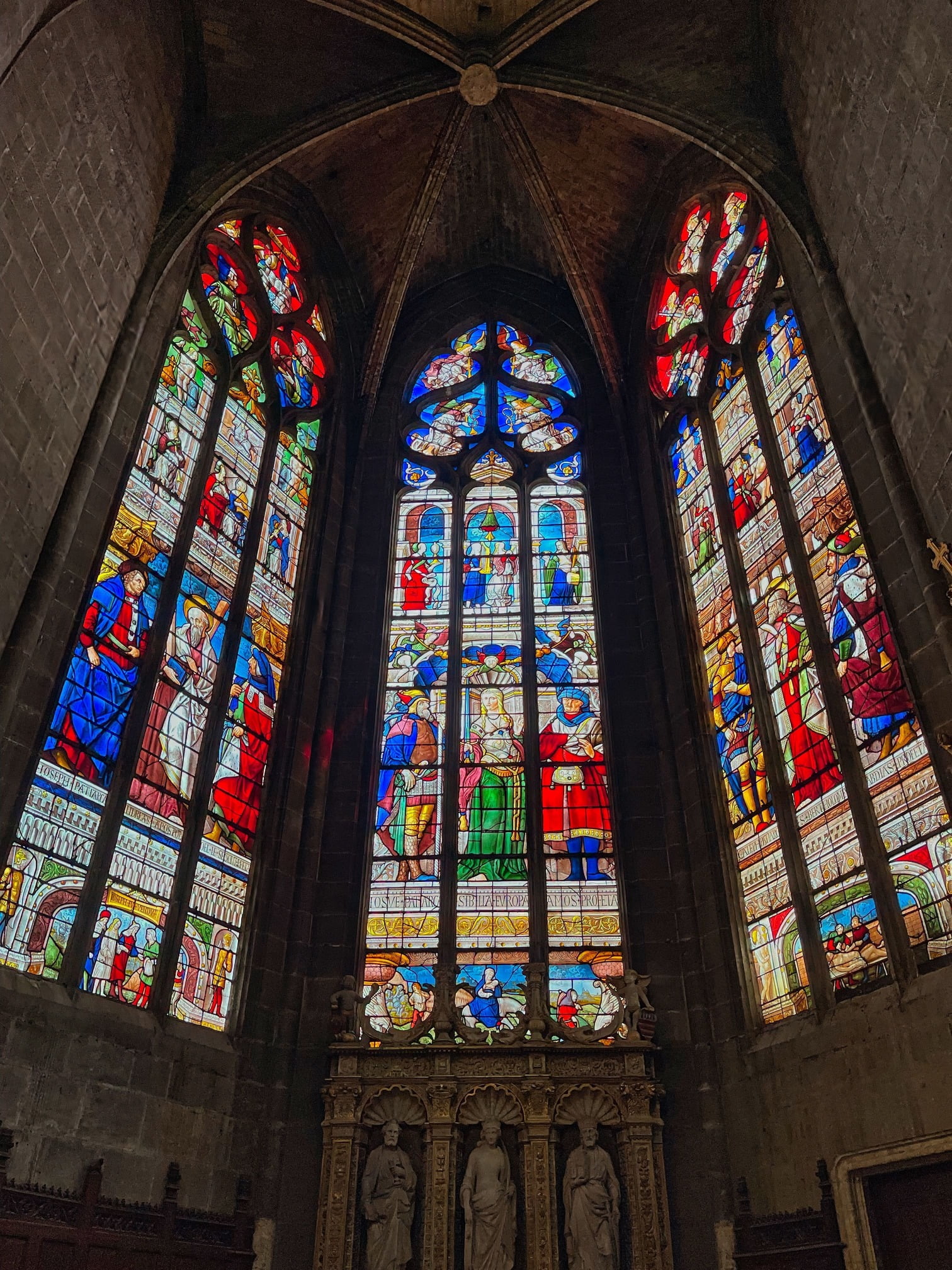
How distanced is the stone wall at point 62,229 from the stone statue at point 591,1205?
5.99m

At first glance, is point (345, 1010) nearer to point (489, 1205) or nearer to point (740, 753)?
point (489, 1205)

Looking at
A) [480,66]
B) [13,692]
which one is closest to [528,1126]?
[13,692]

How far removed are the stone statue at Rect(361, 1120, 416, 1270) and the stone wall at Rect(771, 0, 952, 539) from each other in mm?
6413

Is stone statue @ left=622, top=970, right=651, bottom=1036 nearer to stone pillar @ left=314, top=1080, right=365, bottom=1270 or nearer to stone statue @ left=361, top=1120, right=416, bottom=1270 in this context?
stone statue @ left=361, top=1120, right=416, bottom=1270

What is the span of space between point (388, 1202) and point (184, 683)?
476 centimetres

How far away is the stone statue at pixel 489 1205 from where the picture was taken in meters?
8.41

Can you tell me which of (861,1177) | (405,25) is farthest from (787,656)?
(405,25)

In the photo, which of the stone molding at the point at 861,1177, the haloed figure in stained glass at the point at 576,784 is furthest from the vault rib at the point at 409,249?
the stone molding at the point at 861,1177

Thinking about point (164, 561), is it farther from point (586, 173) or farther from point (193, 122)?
point (586, 173)

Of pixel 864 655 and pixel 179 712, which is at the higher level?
pixel 179 712

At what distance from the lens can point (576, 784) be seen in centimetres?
1107

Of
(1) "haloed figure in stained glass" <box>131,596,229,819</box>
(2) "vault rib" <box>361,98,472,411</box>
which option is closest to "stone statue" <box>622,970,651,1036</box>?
(1) "haloed figure in stained glass" <box>131,596,229,819</box>

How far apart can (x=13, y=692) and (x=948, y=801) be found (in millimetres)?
6792

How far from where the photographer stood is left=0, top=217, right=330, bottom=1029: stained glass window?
8.70 m
